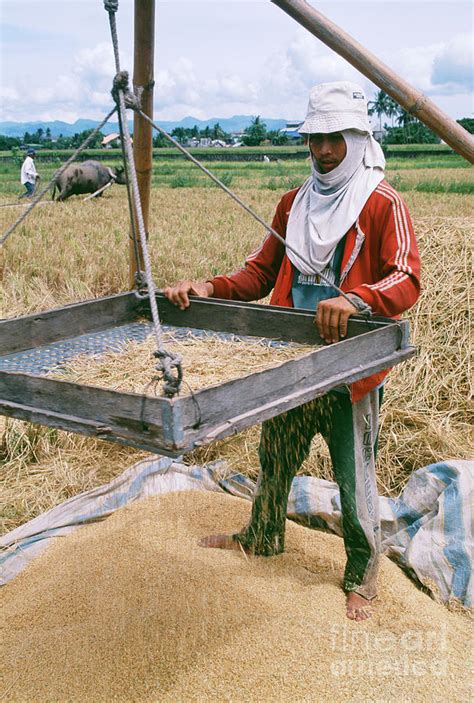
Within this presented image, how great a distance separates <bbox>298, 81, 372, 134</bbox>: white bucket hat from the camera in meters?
2.40

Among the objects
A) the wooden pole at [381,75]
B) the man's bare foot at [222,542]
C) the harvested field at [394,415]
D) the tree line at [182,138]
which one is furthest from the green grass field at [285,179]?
the tree line at [182,138]

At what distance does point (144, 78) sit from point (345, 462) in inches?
66.2

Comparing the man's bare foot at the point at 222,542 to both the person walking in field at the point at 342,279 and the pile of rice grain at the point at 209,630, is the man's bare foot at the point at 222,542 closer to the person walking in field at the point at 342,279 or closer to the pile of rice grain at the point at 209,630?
the pile of rice grain at the point at 209,630

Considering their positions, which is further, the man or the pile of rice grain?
the man

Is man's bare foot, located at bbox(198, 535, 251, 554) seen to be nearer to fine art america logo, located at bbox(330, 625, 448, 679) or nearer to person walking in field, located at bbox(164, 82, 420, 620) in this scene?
person walking in field, located at bbox(164, 82, 420, 620)

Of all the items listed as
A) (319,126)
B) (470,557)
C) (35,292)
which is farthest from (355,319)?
(35,292)

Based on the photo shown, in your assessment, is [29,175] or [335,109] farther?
[29,175]

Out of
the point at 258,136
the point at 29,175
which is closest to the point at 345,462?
the point at 29,175

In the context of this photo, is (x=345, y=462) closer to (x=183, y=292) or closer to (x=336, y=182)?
(x=183, y=292)

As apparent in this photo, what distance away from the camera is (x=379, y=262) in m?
2.52

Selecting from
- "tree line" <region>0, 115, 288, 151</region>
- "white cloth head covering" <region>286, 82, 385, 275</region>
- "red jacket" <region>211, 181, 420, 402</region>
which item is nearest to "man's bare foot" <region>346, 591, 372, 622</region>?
"red jacket" <region>211, 181, 420, 402</region>

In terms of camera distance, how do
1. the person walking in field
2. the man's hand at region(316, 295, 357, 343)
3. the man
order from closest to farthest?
the man's hand at region(316, 295, 357, 343) < the person walking in field < the man

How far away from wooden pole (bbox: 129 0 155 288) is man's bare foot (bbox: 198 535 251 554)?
53.0 inches

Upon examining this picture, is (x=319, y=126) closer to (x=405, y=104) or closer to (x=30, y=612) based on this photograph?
(x=405, y=104)
